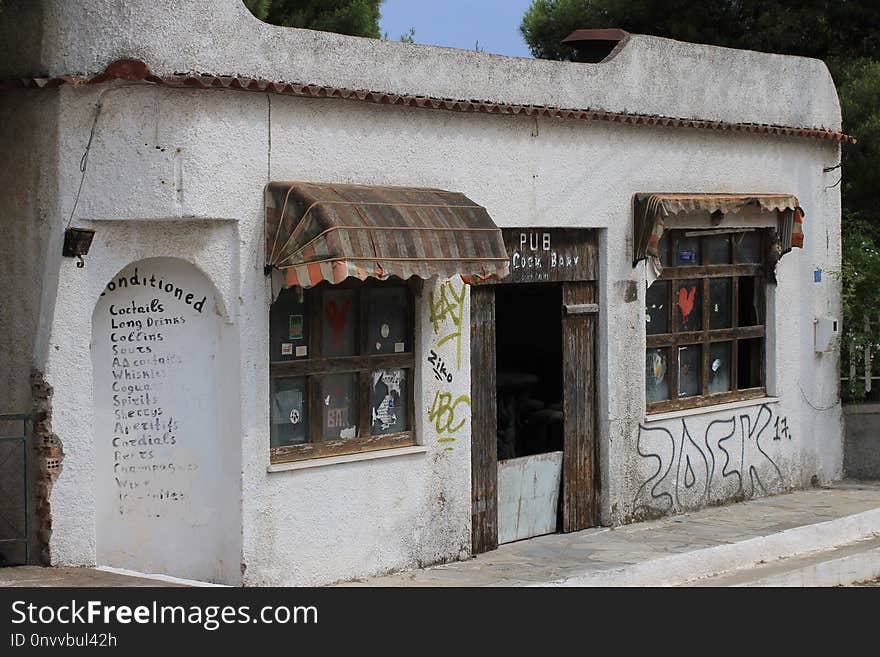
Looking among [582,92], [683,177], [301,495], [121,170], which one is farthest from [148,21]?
[683,177]

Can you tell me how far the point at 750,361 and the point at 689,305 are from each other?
1316mm

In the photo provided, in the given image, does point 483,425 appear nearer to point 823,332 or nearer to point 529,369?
point 529,369

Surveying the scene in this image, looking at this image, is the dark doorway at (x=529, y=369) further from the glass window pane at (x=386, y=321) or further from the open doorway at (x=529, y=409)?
the glass window pane at (x=386, y=321)

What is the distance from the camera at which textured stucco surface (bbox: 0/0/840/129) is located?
29.8 feet

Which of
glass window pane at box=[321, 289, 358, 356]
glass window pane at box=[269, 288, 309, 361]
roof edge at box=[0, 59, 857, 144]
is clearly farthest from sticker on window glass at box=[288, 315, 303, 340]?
roof edge at box=[0, 59, 857, 144]

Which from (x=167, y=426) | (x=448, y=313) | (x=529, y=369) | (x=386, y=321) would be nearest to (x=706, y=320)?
(x=529, y=369)

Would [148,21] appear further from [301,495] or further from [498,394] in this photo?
[498,394]

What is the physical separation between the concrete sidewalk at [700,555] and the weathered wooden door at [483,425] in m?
0.25

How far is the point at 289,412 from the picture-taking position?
32.9ft

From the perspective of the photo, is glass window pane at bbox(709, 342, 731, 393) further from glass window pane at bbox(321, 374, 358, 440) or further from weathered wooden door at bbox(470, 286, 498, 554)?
glass window pane at bbox(321, 374, 358, 440)

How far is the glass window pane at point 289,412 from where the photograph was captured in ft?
32.5

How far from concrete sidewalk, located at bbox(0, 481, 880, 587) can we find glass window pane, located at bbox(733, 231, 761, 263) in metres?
2.45

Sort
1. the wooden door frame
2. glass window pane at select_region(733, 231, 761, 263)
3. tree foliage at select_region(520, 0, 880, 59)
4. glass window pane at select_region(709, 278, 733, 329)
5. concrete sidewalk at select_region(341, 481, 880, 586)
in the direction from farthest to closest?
tree foliage at select_region(520, 0, 880, 59) < glass window pane at select_region(733, 231, 761, 263) < glass window pane at select_region(709, 278, 733, 329) < the wooden door frame < concrete sidewalk at select_region(341, 481, 880, 586)
